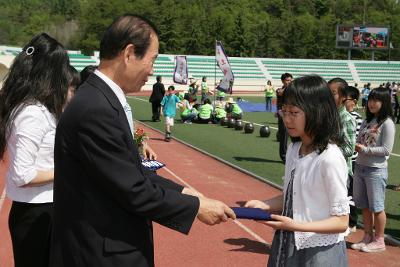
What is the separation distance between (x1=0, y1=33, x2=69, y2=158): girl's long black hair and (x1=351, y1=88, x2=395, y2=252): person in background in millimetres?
4150

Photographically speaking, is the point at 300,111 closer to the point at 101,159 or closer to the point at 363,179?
the point at 101,159

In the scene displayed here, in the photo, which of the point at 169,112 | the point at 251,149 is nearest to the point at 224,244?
the point at 251,149

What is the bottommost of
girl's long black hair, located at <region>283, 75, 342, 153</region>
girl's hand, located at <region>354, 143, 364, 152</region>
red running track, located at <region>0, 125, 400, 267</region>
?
red running track, located at <region>0, 125, 400, 267</region>

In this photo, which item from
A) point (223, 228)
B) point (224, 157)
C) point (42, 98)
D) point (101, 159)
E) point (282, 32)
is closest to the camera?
point (101, 159)

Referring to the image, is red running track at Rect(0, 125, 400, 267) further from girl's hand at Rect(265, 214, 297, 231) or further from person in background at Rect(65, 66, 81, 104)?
girl's hand at Rect(265, 214, 297, 231)

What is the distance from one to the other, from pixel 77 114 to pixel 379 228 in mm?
4977

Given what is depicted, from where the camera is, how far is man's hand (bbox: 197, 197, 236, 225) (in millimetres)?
2395

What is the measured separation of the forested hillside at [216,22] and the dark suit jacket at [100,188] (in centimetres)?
5891

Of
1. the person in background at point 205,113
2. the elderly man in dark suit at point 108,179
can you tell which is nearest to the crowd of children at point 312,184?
the elderly man in dark suit at point 108,179

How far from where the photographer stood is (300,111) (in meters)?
2.84

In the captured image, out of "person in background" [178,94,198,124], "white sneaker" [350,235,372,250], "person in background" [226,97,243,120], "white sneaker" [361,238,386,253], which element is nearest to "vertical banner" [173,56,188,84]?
"person in background" [178,94,198,124]

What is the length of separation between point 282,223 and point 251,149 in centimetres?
1218

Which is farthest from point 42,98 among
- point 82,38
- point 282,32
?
point 82,38

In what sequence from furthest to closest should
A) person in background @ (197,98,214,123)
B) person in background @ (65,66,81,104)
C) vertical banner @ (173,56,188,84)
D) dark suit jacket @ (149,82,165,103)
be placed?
vertical banner @ (173,56,188,84), dark suit jacket @ (149,82,165,103), person in background @ (197,98,214,123), person in background @ (65,66,81,104)
